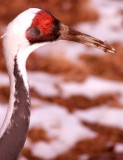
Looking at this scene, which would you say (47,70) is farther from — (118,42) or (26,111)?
(26,111)

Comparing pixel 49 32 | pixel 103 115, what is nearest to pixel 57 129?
pixel 103 115

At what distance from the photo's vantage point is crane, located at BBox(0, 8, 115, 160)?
2.37 meters

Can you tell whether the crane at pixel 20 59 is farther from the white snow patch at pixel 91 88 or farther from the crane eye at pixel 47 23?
the white snow patch at pixel 91 88

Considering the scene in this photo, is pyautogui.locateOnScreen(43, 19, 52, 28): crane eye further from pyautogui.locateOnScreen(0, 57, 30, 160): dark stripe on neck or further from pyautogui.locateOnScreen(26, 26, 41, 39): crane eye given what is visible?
pyautogui.locateOnScreen(0, 57, 30, 160): dark stripe on neck

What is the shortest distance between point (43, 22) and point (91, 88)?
9.08 feet

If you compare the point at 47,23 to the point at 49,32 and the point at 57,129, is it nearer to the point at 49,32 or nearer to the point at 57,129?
the point at 49,32

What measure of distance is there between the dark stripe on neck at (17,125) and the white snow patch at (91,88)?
2587 millimetres

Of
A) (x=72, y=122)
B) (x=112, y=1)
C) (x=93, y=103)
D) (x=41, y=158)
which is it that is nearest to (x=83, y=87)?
(x=93, y=103)

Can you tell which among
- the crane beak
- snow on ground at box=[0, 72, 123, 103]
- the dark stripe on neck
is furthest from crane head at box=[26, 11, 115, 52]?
snow on ground at box=[0, 72, 123, 103]

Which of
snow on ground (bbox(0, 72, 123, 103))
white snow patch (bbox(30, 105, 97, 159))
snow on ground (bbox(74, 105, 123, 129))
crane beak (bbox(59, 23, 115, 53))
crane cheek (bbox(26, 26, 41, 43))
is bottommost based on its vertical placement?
crane cheek (bbox(26, 26, 41, 43))

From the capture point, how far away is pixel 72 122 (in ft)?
15.3

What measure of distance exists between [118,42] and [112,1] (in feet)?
3.73

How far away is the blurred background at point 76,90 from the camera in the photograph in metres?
4.32

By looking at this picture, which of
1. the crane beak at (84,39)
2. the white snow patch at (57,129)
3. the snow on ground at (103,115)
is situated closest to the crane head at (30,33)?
the crane beak at (84,39)
